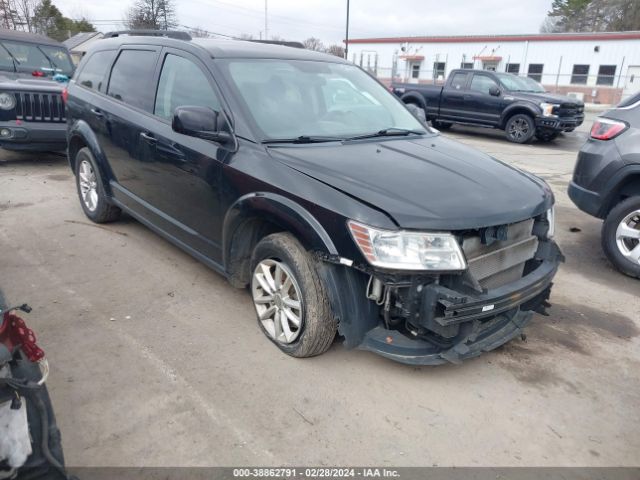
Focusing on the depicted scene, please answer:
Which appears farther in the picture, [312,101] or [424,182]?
[312,101]

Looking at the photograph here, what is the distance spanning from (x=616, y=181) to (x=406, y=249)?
3253mm

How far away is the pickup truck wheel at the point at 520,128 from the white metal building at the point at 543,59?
1978 centimetres

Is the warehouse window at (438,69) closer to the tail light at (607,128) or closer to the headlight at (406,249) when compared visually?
the tail light at (607,128)

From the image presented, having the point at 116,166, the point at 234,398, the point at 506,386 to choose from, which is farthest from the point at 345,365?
the point at 116,166

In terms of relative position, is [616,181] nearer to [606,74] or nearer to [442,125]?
[442,125]

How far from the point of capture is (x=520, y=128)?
12570mm

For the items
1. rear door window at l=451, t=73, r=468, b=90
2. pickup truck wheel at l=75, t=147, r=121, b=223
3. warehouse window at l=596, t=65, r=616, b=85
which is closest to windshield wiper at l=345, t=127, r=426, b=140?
pickup truck wheel at l=75, t=147, r=121, b=223

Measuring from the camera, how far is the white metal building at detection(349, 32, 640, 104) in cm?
3206

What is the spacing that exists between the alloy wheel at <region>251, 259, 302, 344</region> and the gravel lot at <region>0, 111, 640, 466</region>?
15 centimetres

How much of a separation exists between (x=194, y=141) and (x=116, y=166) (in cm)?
151

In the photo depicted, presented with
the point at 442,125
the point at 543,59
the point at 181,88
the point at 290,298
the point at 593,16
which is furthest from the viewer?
the point at 593,16

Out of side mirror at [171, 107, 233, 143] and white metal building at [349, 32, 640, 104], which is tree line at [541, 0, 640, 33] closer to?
white metal building at [349, 32, 640, 104]

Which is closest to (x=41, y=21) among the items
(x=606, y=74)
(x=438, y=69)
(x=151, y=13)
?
Answer: (x=151, y=13)

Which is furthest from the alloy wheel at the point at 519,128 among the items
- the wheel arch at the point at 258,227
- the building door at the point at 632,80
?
the building door at the point at 632,80
